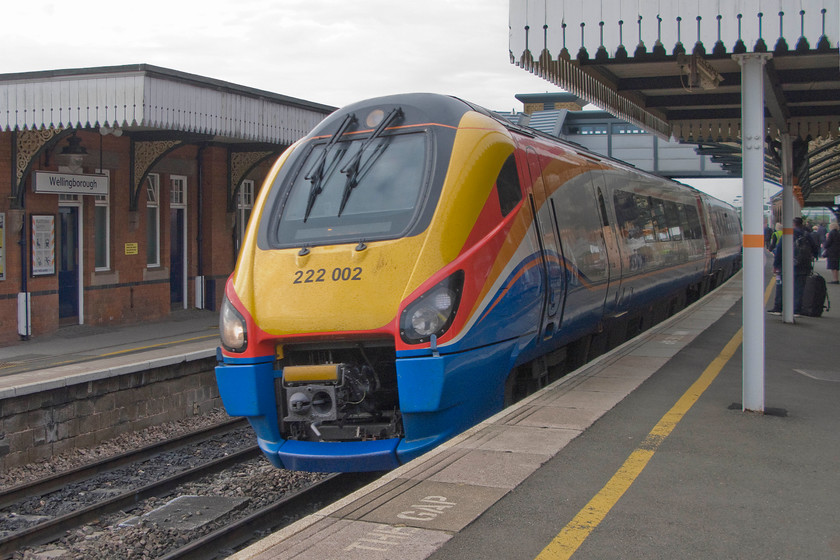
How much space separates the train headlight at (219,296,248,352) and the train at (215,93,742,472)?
0.01 m

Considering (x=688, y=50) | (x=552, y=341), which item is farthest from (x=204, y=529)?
(x=688, y=50)

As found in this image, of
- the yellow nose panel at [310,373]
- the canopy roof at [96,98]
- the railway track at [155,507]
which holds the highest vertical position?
the canopy roof at [96,98]

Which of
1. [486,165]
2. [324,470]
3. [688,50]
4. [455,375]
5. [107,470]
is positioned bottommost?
[107,470]

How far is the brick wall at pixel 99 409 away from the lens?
28.4 ft

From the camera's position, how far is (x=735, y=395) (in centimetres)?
740

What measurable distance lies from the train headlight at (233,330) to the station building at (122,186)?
8012 millimetres

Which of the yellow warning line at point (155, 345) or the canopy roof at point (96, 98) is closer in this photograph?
the yellow warning line at point (155, 345)

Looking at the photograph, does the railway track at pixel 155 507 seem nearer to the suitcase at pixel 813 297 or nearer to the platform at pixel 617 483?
the platform at pixel 617 483

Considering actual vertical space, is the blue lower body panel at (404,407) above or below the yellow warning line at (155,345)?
above

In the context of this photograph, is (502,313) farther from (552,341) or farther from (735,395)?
(735,395)

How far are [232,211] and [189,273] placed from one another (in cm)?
172

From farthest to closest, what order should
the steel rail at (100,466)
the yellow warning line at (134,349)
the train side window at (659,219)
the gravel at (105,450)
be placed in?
the train side window at (659,219), the yellow warning line at (134,349), the gravel at (105,450), the steel rail at (100,466)

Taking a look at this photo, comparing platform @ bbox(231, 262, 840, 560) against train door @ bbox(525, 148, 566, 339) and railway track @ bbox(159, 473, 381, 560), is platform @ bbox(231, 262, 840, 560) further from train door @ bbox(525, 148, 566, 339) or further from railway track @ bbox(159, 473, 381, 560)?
railway track @ bbox(159, 473, 381, 560)

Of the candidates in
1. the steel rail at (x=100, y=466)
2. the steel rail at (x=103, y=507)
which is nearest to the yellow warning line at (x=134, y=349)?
the steel rail at (x=100, y=466)
